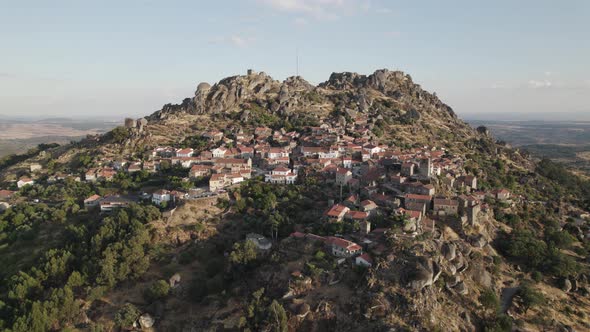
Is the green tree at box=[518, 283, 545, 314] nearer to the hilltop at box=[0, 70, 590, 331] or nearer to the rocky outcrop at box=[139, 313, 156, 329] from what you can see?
the hilltop at box=[0, 70, 590, 331]

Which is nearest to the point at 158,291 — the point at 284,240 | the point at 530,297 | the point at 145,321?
the point at 145,321

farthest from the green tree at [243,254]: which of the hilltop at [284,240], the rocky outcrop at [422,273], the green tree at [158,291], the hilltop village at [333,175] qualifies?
the rocky outcrop at [422,273]

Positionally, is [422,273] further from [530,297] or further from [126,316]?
[126,316]

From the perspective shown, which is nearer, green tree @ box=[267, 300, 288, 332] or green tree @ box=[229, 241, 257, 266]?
green tree @ box=[267, 300, 288, 332]

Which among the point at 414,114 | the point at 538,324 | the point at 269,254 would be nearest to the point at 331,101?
the point at 414,114

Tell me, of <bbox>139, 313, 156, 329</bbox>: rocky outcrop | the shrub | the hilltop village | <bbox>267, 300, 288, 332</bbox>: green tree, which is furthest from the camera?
the hilltop village

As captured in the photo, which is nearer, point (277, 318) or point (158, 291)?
point (277, 318)

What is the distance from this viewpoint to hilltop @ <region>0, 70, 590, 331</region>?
42938 millimetres

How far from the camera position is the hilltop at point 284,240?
4294 cm

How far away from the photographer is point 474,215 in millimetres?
56875

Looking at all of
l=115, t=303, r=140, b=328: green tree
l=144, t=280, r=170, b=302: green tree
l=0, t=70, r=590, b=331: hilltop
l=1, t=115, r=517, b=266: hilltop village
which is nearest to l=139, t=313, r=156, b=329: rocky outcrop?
l=0, t=70, r=590, b=331: hilltop

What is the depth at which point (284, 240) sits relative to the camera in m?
51.6

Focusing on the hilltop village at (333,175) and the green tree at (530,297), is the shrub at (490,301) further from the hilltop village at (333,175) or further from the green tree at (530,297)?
the hilltop village at (333,175)

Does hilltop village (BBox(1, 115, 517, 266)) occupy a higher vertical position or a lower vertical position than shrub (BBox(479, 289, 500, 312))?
higher
